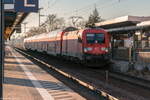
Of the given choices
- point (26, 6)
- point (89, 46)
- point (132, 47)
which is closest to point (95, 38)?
point (89, 46)

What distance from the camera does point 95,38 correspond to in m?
28.4

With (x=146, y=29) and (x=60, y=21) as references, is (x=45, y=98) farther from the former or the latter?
(x=60, y=21)

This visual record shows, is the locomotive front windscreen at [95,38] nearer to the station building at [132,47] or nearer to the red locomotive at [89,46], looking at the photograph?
the red locomotive at [89,46]

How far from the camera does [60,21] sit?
96.9 meters

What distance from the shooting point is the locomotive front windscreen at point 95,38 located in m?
28.0

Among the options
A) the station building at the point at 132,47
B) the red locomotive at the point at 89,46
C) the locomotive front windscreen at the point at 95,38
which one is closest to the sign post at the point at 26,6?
the station building at the point at 132,47

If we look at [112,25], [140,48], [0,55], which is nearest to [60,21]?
[112,25]

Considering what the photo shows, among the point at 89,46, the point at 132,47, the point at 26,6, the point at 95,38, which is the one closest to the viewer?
the point at 26,6

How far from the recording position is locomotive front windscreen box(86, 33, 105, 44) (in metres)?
28.0

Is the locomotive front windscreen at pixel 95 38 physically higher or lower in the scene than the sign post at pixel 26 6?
lower

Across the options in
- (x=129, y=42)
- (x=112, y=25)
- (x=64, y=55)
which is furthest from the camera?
(x=112, y=25)

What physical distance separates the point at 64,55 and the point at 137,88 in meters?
17.1

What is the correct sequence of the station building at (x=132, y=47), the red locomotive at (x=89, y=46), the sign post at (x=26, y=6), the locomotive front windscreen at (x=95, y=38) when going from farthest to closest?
1. the locomotive front windscreen at (x=95, y=38)
2. the red locomotive at (x=89, y=46)
3. the station building at (x=132, y=47)
4. the sign post at (x=26, y=6)

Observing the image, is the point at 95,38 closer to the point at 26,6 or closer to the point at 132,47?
the point at 132,47
